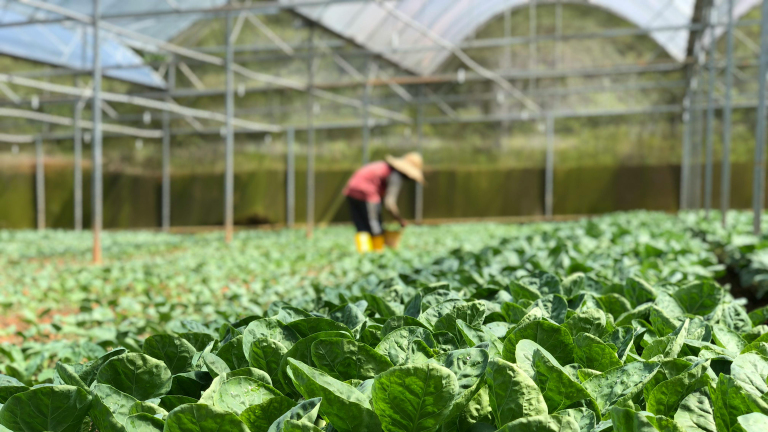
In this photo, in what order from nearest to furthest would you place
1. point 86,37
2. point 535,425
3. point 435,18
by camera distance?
point 535,425 → point 86,37 → point 435,18

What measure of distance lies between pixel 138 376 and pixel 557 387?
2.69 ft

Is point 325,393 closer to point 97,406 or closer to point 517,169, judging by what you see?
point 97,406

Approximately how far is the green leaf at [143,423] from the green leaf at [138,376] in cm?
32

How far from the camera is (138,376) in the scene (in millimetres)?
1358

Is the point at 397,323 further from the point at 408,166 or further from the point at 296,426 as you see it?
the point at 408,166

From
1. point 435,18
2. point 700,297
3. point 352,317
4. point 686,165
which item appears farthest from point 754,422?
point 435,18

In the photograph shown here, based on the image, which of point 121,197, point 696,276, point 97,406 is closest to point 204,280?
point 696,276

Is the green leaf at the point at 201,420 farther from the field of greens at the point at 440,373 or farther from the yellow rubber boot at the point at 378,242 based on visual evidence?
the yellow rubber boot at the point at 378,242

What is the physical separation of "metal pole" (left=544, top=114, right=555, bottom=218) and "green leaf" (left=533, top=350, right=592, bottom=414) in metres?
18.8

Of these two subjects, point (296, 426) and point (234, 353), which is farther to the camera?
point (234, 353)

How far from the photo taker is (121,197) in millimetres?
21344

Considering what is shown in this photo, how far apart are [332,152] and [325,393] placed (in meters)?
19.7

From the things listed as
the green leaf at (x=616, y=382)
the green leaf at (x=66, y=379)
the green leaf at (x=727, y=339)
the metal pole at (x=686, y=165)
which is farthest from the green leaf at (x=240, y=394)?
the metal pole at (x=686, y=165)

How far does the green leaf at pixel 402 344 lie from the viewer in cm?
135
